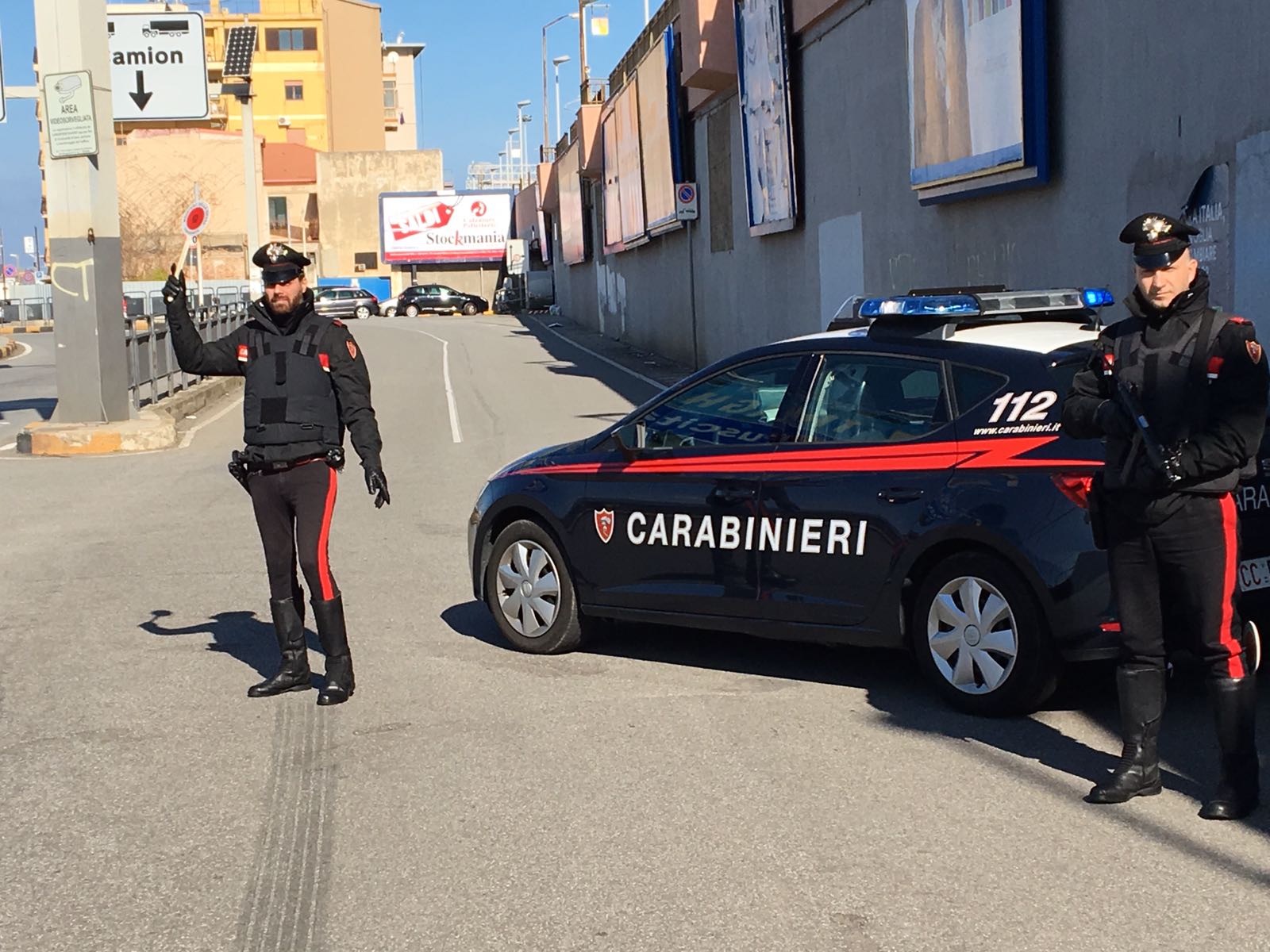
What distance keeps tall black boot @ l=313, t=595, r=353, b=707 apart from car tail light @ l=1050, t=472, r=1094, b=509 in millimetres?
3015

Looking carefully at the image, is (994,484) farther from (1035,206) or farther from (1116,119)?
(1035,206)

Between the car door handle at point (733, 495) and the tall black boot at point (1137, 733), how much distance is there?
6.71ft

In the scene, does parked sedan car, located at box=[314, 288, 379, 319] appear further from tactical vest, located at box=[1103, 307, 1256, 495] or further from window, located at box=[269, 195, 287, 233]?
tactical vest, located at box=[1103, 307, 1256, 495]

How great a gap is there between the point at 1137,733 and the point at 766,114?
65.9 feet

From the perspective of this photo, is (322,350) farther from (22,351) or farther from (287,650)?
(22,351)

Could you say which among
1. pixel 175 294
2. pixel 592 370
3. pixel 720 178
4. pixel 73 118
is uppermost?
pixel 73 118

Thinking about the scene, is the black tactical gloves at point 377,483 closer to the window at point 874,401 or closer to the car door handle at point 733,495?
the car door handle at point 733,495

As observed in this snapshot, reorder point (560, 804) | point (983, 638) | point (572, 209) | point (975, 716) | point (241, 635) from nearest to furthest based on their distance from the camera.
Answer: point (560, 804), point (983, 638), point (975, 716), point (241, 635), point (572, 209)

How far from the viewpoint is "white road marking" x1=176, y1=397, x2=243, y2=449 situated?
20.7 meters

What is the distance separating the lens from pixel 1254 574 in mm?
6258

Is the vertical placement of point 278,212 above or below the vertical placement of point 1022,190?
above

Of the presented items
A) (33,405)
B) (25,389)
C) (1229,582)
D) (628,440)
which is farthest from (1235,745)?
(25,389)

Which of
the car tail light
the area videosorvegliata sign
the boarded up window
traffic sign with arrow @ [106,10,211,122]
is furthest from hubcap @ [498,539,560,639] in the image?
the area videosorvegliata sign

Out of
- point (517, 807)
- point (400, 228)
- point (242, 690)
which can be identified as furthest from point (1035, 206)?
point (400, 228)
